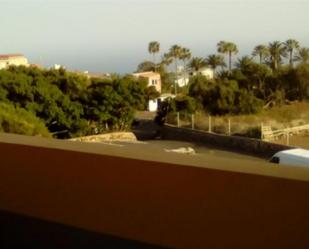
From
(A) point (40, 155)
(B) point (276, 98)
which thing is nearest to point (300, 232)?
(A) point (40, 155)

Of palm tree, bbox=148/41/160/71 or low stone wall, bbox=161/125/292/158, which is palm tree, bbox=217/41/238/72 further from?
low stone wall, bbox=161/125/292/158

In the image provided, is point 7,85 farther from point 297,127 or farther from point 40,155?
point 40,155

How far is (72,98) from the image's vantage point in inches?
1015

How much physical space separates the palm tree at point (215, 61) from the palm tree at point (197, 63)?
1.37 m

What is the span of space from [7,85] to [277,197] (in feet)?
77.0

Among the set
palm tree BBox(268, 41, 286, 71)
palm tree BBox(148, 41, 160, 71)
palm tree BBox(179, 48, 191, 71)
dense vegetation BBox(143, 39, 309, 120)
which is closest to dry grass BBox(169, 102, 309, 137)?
dense vegetation BBox(143, 39, 309, 120)

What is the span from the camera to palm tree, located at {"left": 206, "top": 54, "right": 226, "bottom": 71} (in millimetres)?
44219

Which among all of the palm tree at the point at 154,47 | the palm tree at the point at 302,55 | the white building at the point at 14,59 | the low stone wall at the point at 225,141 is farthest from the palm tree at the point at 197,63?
the low stone wall at the point at 225,141

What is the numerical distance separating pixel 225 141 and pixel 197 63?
2631 cm

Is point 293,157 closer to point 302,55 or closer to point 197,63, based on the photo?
point 302,55

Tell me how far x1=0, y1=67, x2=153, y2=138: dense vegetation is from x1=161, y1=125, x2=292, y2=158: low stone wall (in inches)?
95.2

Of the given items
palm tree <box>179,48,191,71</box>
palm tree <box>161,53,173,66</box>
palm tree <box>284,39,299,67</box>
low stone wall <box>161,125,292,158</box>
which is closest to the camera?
low stone wall <box>161,125,292,158</box>

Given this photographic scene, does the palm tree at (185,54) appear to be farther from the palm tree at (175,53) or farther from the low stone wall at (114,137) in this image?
the low stone wall at (114,137)

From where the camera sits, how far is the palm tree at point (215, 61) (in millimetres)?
44219
